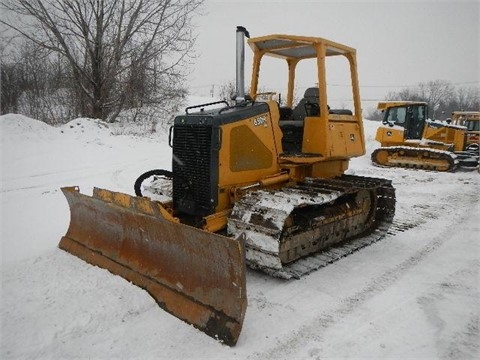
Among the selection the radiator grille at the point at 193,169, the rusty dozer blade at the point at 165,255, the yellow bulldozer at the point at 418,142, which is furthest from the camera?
the yellow bulldozer at the point at 418,142

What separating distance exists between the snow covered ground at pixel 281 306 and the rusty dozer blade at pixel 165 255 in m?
0.14

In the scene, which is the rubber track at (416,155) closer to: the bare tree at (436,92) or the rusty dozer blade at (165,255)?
the rusty dozer blade at (165,255)

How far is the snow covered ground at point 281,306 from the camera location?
2.90 m

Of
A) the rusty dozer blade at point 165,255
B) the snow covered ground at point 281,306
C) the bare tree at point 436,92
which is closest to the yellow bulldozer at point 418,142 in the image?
the snow covered ground at point 281,306

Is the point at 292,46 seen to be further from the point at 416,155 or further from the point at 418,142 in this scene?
the point at 418,142

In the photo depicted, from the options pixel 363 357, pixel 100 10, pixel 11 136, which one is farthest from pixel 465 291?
pixel 100 10

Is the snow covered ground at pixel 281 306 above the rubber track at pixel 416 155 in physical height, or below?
below

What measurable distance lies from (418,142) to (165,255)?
1373 cm

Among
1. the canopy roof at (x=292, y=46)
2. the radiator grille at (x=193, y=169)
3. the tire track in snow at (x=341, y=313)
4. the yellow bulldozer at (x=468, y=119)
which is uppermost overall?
the canopy roof at (x=292, y=46)

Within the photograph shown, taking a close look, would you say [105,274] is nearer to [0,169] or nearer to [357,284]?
[357,284]

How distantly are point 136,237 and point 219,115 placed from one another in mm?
1621

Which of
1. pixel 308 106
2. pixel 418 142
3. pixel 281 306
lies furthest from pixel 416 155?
pixel 281 306

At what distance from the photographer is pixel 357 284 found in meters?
4.08

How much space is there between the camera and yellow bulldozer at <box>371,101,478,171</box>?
45.8ft
